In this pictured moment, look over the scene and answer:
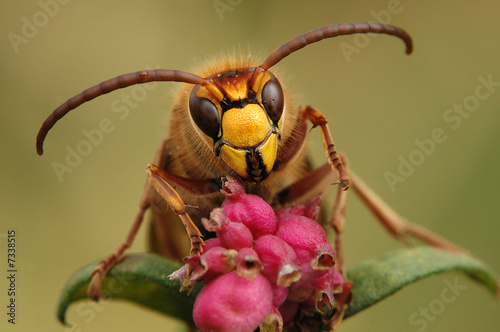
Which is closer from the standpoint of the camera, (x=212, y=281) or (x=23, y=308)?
(x=212, y=281)

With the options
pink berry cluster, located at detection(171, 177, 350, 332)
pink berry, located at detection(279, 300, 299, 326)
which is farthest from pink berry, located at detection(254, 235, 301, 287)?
pink berry, located at detection(279, 300, 299, 326)

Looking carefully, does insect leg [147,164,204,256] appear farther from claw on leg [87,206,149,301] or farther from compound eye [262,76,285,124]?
compound eye [262,76,285,124]

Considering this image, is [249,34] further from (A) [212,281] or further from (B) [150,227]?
(A) [212,281]

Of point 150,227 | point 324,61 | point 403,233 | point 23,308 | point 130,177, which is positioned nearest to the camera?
point 150,227

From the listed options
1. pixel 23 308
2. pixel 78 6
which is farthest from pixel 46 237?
pixel 78 6

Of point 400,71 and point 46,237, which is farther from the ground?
point 400,71

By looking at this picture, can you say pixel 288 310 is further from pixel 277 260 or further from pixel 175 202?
pixel 175 202
